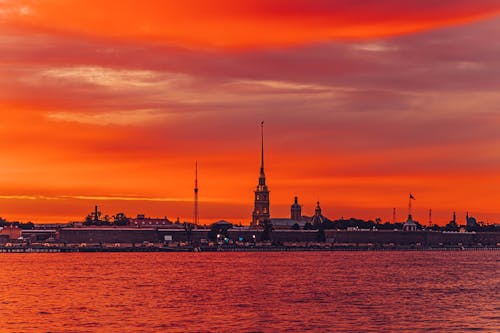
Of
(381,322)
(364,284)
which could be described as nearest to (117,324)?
(381,322)

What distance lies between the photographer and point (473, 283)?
10794 centimetres

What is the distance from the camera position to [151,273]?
131 m

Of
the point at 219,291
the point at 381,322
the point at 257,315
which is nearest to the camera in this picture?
the point at 381,322

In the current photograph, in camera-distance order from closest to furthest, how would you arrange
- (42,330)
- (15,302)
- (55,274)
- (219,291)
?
(42,330) → (15,302) → (219,291) → (55,274)

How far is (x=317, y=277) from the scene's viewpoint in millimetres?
118625

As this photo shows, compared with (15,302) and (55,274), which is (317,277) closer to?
(55,274)

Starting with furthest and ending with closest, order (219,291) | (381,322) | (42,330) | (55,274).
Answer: (55,274), (219,291), (381,322), (42,330)

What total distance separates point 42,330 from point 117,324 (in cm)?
501

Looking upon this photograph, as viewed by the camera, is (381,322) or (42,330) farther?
(381,322)

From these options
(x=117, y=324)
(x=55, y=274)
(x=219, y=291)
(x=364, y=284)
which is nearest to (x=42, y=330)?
(x=117, y=324)

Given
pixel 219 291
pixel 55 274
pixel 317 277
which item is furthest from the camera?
pixel 55 274

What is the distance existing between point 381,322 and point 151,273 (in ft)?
223

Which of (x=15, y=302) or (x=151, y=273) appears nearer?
(x=15, y=302)

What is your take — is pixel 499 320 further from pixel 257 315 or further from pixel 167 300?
pixel 167 300
